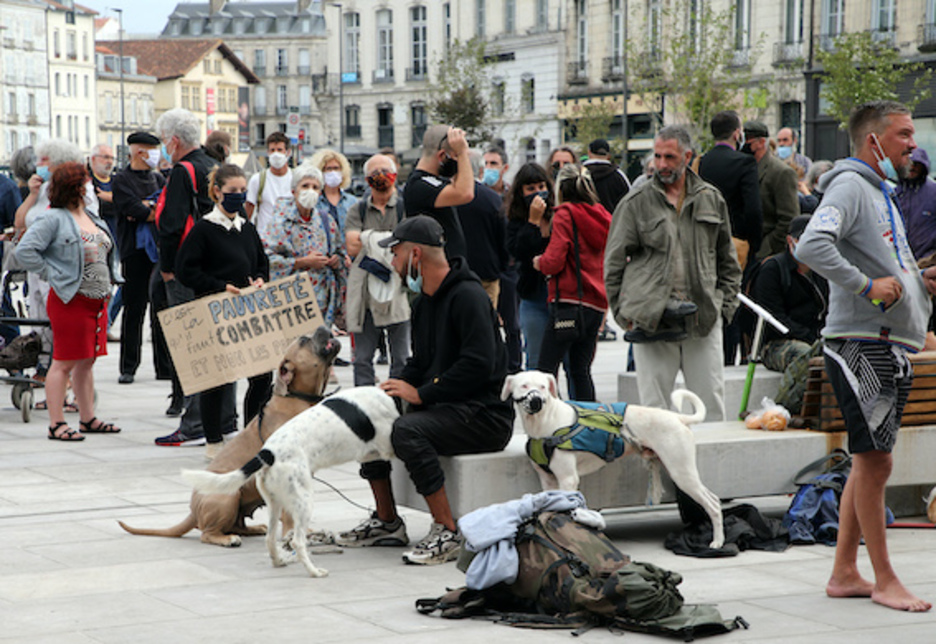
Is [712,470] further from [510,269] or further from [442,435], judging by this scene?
[510,269]

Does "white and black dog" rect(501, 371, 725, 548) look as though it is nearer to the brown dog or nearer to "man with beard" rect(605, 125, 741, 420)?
"man with beard" rect(605, 125, 741, 420)

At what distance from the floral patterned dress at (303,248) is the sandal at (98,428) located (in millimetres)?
1815

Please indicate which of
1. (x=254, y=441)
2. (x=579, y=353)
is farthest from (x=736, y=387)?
(x=254, y=441)

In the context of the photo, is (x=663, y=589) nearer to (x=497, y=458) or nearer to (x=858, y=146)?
(x=497, y=458)

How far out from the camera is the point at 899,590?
577cm

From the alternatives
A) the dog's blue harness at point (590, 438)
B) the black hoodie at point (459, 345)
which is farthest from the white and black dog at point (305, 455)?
the dog's blue harness at point (590, 438)

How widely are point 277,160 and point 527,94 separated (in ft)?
157

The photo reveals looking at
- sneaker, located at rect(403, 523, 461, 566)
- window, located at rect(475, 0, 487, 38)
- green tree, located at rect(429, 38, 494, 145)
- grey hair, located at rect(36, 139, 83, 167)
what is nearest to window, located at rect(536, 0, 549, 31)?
green tree, located at rect(429, 38, 494, 145)

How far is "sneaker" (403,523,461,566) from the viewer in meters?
6.63

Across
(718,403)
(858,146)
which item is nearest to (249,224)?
(718,403)

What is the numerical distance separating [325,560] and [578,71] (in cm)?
5316

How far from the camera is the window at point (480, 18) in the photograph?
66.1 metres

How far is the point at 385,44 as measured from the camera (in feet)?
259

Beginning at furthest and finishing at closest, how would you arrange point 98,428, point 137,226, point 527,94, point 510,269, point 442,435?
point 527,94 → point 510,269 → point 137,226 → point 98,428 → point 442,435
